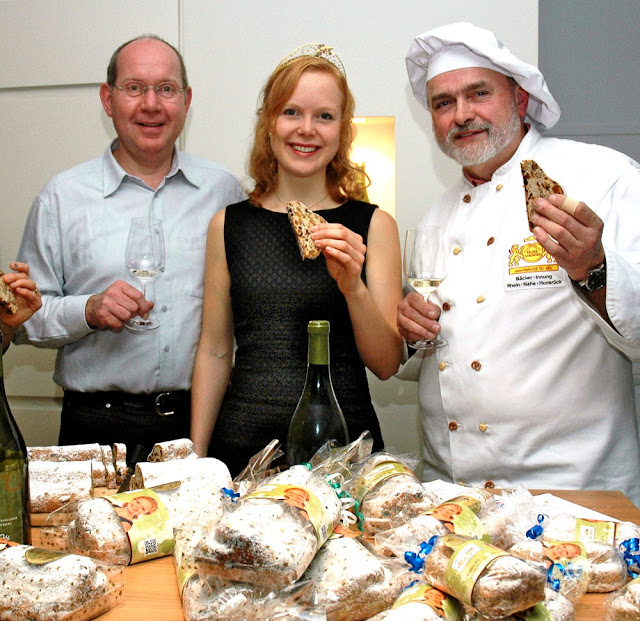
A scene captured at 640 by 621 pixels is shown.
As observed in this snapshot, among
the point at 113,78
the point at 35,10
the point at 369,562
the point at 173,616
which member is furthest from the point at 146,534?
the point at 35,10

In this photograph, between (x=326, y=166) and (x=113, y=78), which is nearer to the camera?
(x=326, y=166)

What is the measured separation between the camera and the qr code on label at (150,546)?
0.94 meters

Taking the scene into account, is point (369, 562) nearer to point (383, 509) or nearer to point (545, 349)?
point (383, 509)

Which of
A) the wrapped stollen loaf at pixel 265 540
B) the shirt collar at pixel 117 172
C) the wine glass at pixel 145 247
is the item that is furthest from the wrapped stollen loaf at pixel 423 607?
the shirt collar at pixel 117 172

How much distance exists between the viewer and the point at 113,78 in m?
2.20

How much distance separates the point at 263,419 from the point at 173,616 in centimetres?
98

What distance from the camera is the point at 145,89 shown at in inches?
84.0

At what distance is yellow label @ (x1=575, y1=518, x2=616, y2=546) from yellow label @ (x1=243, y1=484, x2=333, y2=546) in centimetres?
36

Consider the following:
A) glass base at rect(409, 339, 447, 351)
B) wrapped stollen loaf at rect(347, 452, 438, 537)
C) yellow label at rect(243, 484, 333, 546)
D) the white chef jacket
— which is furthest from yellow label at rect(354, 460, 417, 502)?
the white chef jacket

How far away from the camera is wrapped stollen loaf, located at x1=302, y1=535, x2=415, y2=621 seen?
2.55 ft

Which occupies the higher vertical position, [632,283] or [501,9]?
[501,9]

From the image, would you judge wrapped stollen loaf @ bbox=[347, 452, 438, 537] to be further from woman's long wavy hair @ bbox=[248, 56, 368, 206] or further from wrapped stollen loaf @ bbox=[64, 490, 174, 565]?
woman's long wavy hair @ bbox=[248, 56, 368, 206]

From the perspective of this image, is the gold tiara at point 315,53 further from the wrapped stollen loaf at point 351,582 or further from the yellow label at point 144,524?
the wrapped stollen loaf at point 351,582

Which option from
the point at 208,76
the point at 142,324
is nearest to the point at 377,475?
the point at 142,324
